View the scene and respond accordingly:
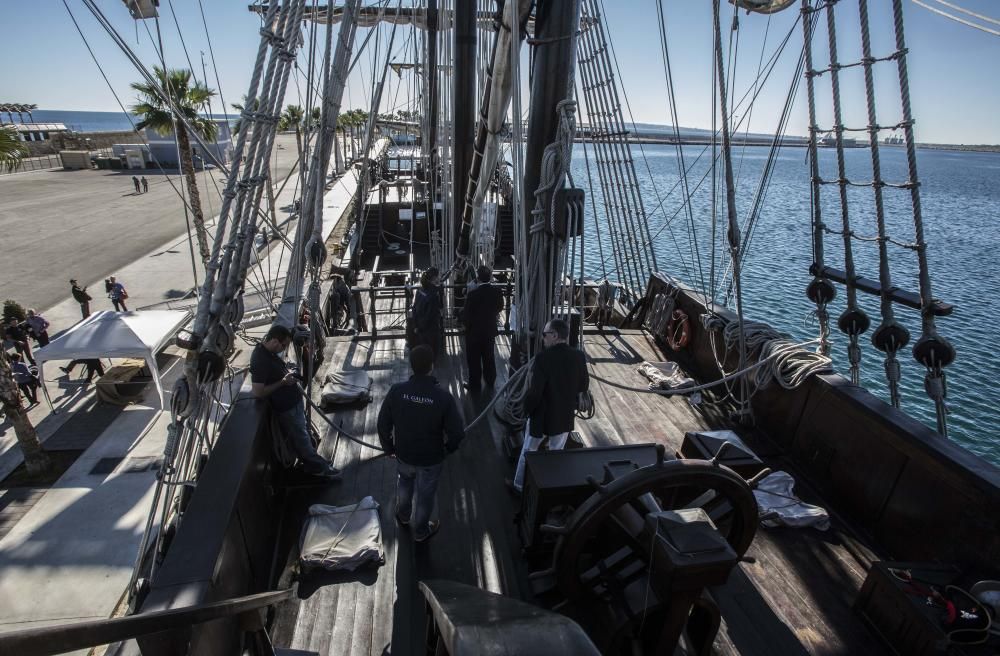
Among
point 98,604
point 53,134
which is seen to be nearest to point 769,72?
point 98,604

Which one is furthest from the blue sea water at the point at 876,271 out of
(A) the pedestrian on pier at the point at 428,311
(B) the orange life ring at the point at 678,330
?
(A) the pedestrian on pier at the point at 428,311

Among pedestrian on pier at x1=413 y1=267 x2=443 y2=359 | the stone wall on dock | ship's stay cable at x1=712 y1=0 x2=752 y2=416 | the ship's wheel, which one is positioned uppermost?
the stone wall on dock

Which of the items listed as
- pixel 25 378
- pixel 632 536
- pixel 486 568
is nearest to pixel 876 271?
pixel 486 568

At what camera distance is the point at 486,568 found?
374cm

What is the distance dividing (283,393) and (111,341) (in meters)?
7.64

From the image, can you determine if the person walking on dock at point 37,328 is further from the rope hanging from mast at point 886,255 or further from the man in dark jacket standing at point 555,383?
the rope hanging from mast at point 886,255

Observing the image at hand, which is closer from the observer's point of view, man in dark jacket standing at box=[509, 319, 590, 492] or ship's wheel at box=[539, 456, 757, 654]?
ship's wheel at box=[539, 456, 757, 654]

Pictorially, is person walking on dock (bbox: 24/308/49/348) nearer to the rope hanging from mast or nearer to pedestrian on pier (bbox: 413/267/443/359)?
pedestrian on pier (bbox: 413/267/443/359)

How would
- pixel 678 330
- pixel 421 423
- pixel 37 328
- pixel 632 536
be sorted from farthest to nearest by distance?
pixel 37 328 → pixel 678 330 → pixel 421 423 → pixel 632 536

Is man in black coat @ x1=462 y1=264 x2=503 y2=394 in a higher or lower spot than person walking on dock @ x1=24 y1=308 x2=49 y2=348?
higher

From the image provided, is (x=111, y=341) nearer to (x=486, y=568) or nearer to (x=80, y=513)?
(x=80, y=513)

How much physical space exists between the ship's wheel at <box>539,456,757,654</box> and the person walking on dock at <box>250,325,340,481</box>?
7.65 feet

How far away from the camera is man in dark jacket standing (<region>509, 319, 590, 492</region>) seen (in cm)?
391

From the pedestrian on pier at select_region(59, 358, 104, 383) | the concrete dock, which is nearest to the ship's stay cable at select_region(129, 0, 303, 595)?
the concrete dock
